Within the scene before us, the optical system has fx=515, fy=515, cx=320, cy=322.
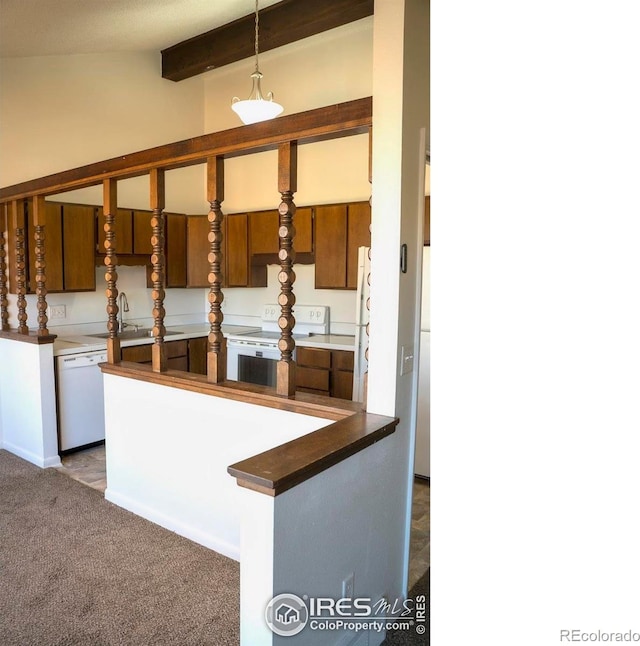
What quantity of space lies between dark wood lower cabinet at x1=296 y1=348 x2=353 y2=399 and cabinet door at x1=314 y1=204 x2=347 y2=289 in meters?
0.66

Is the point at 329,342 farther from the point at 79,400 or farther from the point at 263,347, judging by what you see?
the point at 79,400

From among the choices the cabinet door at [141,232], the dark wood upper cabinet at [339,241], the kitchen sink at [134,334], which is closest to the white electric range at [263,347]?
the dark wood upper cabinet at [339,241]

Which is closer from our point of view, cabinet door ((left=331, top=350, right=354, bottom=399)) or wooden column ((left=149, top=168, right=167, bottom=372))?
wooden column ((left=149, top=168, right=167, bottom=372))

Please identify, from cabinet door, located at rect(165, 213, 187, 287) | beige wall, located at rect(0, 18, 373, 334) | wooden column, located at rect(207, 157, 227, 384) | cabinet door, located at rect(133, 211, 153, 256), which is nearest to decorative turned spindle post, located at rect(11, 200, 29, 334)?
beige wall, located at rect(0, 18, 373, 334)

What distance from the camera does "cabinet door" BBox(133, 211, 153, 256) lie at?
4.95m

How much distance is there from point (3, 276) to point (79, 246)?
2.15 feet

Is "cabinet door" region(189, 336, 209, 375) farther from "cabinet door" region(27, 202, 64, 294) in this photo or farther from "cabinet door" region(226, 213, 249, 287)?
"cabinet door" region(27, 202, 64, 294)

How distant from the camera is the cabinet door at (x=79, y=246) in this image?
175 inches

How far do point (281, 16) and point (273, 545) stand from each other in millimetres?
4721

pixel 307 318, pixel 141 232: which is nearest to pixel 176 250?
pixel 141 232
